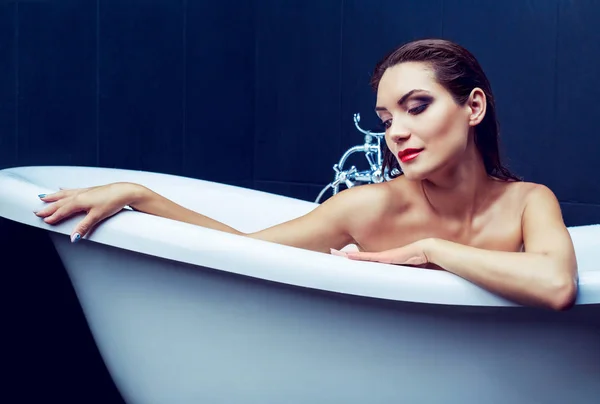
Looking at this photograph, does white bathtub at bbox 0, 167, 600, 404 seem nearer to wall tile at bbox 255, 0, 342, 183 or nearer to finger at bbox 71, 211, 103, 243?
finger at bbox 71, 211, 103, 243

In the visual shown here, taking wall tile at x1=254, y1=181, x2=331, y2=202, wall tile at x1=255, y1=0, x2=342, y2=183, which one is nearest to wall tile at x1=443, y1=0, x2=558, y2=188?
wall tile at x1=255, y1=0, x2=342, y2=183

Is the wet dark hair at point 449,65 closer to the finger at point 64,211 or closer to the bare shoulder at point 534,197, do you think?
the bare shoulder at point 534,197

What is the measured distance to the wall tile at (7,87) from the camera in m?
2.05

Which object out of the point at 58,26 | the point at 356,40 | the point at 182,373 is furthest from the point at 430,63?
the point at 356,40

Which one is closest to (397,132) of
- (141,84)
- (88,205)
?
(88,205)

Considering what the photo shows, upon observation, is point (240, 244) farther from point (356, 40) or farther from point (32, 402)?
point (356, 40)

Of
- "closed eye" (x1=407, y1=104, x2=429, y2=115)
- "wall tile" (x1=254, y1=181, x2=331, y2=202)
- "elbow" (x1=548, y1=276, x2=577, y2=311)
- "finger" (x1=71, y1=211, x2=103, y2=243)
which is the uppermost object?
"closed eye" (x1=407, y1=104, x2=429, y2=115)

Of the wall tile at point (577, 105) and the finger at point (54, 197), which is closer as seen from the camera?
the finger at point (54, 197)

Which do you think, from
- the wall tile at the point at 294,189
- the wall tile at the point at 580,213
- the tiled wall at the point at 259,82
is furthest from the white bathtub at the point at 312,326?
the wall tile at the point at 294,189

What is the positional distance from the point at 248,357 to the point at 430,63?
58 centimetres

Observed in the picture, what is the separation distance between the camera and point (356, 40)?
2.89m

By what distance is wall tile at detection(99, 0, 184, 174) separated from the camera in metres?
2.44

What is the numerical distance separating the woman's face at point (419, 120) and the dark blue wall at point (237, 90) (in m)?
1.12

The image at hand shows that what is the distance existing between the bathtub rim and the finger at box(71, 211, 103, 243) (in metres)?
0.02
